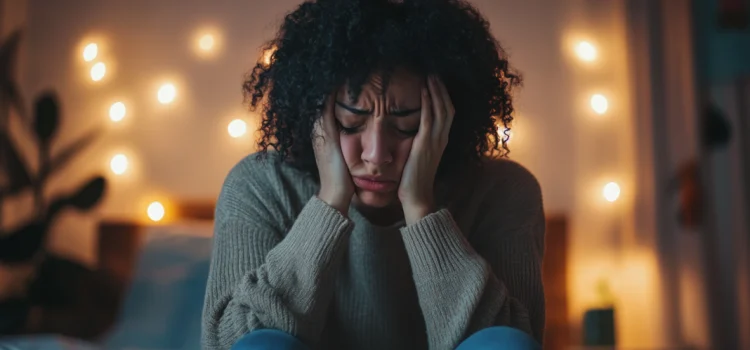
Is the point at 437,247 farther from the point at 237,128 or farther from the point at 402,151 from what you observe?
the point at 237,128

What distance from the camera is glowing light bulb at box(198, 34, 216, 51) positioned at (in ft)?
10.2

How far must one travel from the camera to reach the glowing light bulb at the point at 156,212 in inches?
119

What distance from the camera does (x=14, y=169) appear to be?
110 inches

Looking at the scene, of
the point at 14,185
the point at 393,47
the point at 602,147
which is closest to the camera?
the point at 393,47

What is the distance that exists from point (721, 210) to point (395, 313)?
2.14 meters

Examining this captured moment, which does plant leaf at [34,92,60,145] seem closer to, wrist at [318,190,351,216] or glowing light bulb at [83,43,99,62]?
glowing light bulb at [83,43,99,62]

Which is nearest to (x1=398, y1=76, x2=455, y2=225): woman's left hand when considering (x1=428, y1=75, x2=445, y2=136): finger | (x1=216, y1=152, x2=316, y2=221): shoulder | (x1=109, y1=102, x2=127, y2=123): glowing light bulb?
(x1=428, y1=75, x2=445, y2=136): finger

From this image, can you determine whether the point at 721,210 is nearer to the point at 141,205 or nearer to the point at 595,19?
the point at 595,19

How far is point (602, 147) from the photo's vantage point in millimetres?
2984

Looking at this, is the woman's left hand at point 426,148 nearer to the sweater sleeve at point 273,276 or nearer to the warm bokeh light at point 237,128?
the sweater sleeve at point 273,276

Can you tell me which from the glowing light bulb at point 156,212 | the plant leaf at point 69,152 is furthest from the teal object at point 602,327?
the plant leaf at point 69,152

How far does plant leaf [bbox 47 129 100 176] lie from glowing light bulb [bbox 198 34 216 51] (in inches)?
21.1

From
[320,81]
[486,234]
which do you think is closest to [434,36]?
[320,81]

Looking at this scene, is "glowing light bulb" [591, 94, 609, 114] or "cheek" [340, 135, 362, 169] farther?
"glowing light bulb" [591, 94, 609, 114]
